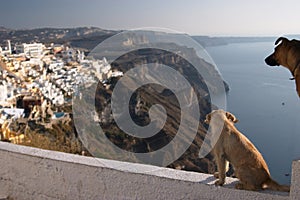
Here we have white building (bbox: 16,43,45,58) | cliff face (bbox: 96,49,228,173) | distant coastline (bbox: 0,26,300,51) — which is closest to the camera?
cliff face (bbox: 96,49,228,173)

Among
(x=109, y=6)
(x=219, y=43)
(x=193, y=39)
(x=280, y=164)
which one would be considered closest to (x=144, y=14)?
(x=219, y=43)

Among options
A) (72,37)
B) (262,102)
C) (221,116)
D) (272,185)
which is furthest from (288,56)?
(72,37)

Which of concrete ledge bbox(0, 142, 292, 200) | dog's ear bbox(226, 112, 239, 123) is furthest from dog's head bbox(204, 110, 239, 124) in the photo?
concrete ledge bbox(0, 142, 292, 200)

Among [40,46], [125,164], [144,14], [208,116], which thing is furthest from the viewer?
[40,46]

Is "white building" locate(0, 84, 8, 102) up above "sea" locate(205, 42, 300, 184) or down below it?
below

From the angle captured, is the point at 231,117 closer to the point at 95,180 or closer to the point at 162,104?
the point at 95,180

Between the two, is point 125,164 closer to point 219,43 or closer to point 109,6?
point 219,43

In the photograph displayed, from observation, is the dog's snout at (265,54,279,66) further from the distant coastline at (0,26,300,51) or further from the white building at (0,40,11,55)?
the white building at (0,40,11,55)
